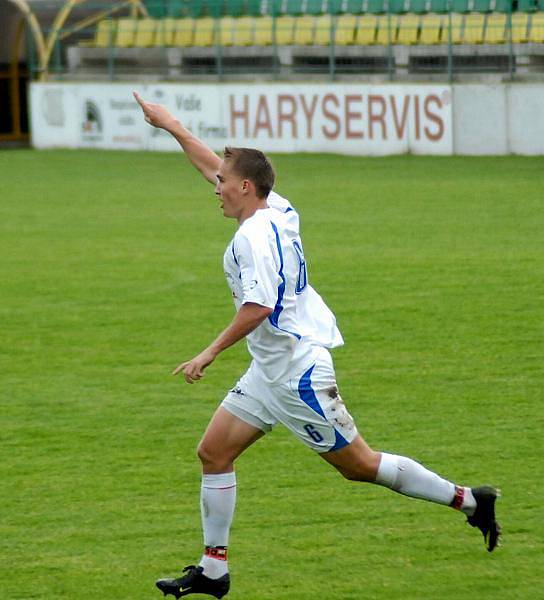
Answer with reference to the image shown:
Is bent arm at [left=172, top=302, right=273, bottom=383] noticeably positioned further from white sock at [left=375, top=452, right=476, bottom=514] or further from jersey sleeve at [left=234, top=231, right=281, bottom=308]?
white sock at [left=375, top=452, right=476, bottom=514]

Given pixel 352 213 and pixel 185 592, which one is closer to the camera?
pixel 185 592

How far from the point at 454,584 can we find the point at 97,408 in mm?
3664

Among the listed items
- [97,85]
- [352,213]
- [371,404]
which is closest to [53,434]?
[371,404]

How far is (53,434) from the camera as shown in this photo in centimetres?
785

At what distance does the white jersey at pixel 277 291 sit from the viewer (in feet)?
16.4

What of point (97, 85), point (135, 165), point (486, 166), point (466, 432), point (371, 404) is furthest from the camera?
point (97, 85)

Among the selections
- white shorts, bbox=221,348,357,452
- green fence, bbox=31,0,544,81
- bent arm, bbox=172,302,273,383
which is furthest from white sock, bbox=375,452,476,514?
green fence, bbox=31,0,544,81

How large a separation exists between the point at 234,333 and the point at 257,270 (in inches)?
10.0

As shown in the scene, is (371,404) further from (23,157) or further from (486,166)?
(23,157)

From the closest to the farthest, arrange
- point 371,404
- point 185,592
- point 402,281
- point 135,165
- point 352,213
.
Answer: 1. point 185,592
2. point 371,404
3. point 402,281
4. point 352,213
5. point 135,165

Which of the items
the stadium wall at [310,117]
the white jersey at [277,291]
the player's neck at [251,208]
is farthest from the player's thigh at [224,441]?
Result: the stadium wall at [310,117]

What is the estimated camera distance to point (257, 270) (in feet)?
16.4

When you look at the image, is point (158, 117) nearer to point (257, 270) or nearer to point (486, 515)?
point (257, 270)

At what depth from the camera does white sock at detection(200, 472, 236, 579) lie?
5.25 meters
